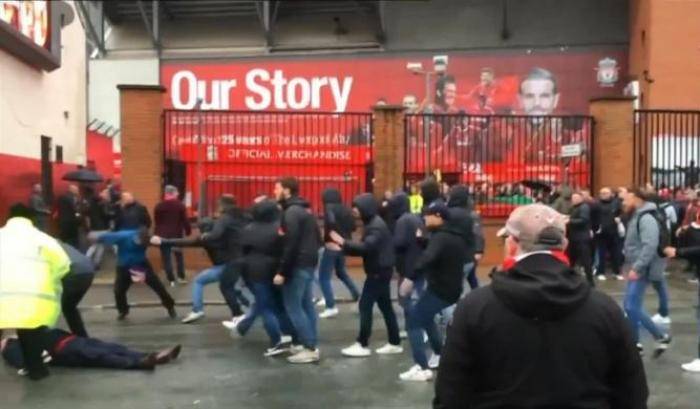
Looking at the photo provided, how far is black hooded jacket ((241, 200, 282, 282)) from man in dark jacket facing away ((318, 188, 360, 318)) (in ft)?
3.83

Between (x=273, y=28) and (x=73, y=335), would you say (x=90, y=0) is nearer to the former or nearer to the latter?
(x=273, y=28)

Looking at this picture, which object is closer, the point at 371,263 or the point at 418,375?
the point at 418,375

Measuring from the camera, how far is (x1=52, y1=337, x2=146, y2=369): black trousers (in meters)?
8.91

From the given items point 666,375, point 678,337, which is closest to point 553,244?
point 666,375

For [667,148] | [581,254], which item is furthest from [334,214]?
[667,148]

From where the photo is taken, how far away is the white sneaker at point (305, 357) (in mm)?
9312

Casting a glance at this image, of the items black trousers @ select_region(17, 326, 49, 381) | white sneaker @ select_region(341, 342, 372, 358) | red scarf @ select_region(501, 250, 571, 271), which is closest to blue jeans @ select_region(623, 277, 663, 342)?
white sneaker @ select_region(341, 342, 372, 358)

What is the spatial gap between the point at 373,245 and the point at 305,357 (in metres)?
1.24

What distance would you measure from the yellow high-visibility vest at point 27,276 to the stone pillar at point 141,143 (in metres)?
10.5

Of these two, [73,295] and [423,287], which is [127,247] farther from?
[423,287]

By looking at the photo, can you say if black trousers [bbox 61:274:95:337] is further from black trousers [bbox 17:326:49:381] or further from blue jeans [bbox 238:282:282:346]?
blue jeans [bbox 238:282:282:346]

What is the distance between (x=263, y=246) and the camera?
31.6 feet

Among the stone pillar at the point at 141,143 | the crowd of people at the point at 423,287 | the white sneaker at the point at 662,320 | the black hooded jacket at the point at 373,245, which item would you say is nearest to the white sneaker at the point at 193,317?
the crowd of people at the point at 423,287

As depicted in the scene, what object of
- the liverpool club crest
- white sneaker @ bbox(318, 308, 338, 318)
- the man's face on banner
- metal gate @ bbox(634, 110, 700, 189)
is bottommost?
white sneaker @ bbox(318, 308, 338, 318)
